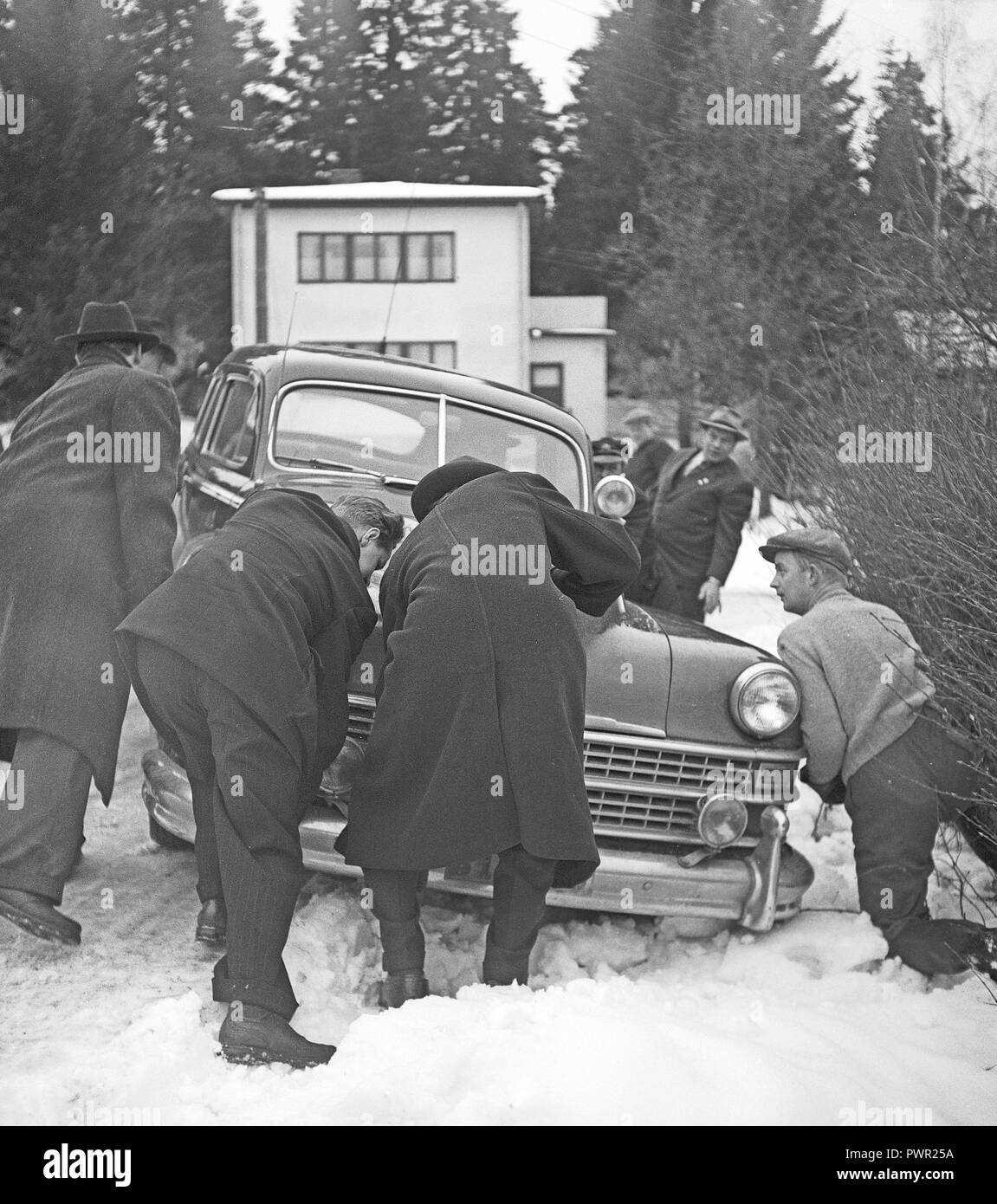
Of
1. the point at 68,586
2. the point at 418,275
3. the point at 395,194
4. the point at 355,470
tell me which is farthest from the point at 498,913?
the point at 418,275

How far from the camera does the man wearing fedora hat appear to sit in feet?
27.1

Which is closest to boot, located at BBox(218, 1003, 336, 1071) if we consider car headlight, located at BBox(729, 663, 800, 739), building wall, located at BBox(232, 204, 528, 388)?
car headlight, located at BBox(729, 663, 800, 739)

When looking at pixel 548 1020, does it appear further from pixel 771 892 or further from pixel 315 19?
pixel 315 19

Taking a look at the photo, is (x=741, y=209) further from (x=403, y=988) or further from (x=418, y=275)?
(x=403, y=988)

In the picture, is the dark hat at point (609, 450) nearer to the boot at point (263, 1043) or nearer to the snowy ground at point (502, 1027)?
the snowy ground at point (502, 1027)

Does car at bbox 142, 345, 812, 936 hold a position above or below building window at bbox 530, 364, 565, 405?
below

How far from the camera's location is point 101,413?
15.3 ft

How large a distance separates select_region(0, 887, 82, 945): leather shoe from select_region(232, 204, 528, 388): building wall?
1043 inches

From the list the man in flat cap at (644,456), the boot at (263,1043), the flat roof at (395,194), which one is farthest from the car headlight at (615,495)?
the flat roof at (395,194)

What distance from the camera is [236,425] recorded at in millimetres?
6371

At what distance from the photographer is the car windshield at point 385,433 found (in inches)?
230

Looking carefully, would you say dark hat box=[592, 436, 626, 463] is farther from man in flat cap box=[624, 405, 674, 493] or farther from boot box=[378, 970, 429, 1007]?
boot box=[378, 970, 429, 1007]

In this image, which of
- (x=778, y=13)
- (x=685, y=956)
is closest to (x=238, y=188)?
(x=778, y=13)

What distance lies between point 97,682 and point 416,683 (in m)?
1.18
